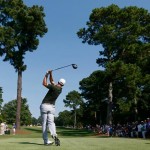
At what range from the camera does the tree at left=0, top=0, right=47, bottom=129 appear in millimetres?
41938

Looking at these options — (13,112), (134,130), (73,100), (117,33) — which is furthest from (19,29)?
(13,112)

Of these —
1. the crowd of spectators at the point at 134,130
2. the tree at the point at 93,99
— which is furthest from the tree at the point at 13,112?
the crowd of spectators at the point at 134,130

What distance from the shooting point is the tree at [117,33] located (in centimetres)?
4391

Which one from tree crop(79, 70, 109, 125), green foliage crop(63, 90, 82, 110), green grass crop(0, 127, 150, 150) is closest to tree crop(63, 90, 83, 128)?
green foliage crop(63, 90, 82, 110)

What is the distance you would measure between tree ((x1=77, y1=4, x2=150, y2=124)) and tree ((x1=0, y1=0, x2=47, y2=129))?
6.09m

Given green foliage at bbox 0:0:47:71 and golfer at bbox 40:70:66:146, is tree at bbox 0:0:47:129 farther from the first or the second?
golfer at bbox 40:70:66:146

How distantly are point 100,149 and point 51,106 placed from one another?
2.75 m

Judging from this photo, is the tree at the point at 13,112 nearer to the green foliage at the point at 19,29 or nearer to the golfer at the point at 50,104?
the green foliage at the point at 19,29

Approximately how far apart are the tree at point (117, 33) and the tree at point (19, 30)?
6.09m

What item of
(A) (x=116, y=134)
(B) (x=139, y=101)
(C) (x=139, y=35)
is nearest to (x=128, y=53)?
(C) (x=139, y=35)

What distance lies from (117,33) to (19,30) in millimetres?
10716

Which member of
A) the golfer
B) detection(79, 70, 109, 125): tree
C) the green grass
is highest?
detection(79, 70, 109, 125): tree

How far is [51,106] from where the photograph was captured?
11.0 metres

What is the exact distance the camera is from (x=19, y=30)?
42875 millimetres
